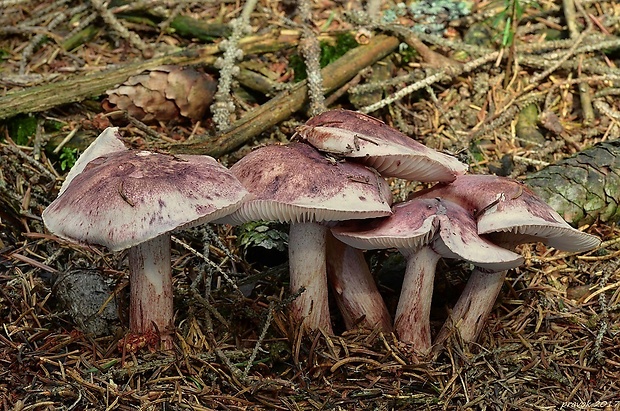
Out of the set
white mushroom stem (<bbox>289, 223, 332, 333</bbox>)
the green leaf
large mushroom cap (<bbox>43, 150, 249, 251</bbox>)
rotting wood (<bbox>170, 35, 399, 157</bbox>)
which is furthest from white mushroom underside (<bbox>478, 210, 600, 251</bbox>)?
the green leaf

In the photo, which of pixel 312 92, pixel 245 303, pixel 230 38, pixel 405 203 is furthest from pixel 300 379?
pixel 230 38

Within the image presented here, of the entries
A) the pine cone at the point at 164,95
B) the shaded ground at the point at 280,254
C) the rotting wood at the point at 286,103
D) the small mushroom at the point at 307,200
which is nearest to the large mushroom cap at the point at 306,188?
the small mushroom at the point at 307,200

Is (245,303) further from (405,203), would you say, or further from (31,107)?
(31,107)

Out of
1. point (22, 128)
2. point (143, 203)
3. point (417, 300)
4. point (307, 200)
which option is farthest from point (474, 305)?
point (22, 128)

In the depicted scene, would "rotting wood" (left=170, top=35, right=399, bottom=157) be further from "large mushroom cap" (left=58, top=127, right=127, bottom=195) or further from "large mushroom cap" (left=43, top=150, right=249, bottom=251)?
"large mushroom cap" (left=43, top=150, right=249, bottom=251)

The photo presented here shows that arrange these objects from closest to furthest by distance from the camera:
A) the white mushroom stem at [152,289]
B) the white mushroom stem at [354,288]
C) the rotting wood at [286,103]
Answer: the white mushroom stem at [152,289] < the white mushroom stem at [354,288] < the rotting wood at [286,103]

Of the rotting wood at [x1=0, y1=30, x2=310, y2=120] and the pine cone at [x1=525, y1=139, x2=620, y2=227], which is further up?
the rotting wood at [x1=0, y1=30, x2=310, y2=120]

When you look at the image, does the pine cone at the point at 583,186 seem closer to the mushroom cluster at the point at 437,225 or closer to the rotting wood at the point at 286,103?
the mushroom cluster at the point at 437,225
